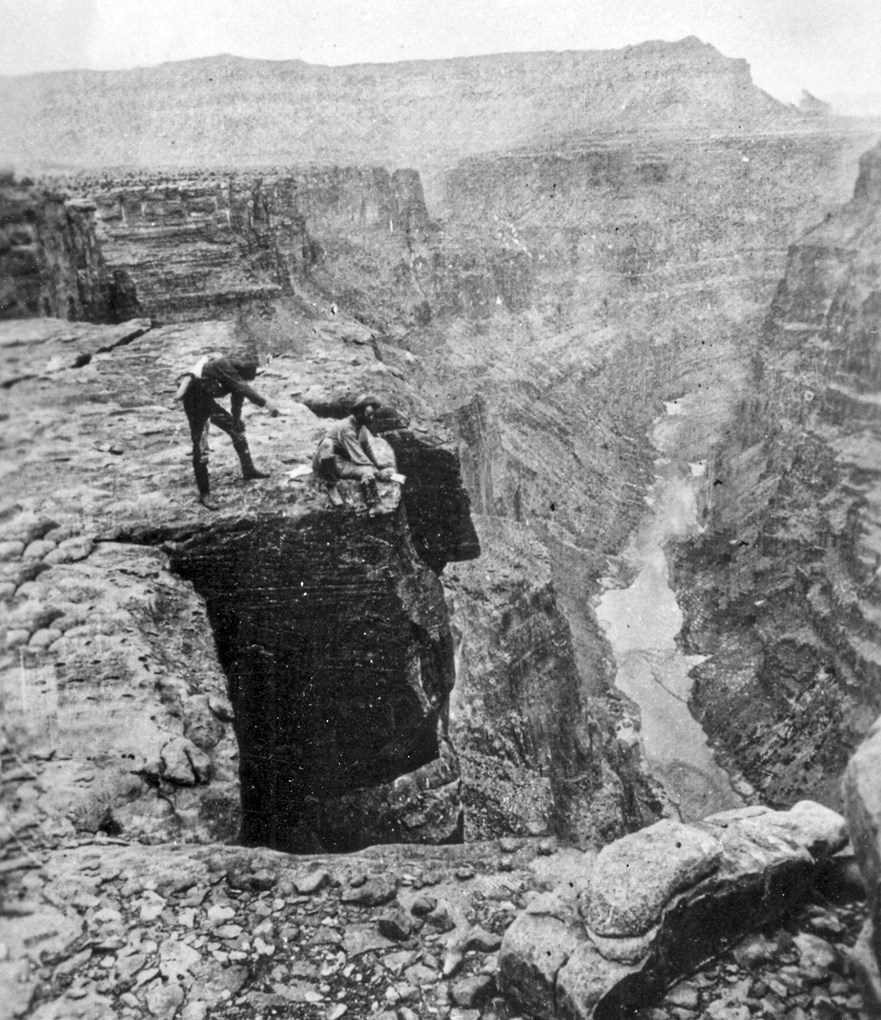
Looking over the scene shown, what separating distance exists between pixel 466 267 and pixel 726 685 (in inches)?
226

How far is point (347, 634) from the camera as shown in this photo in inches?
206

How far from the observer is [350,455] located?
5090mm

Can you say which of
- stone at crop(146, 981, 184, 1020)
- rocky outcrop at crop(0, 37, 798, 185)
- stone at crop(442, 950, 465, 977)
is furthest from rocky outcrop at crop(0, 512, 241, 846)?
rocky outcrop at crop(0, 37, 798, 185)

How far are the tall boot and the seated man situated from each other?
37 centimetres

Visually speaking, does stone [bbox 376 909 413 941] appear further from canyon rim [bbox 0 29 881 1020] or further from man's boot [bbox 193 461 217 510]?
man's boot [bbox 193 461 217 510]

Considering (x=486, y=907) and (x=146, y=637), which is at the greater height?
(x=146, y=637)

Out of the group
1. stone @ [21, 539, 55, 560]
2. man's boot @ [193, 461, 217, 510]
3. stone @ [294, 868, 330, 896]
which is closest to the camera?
stone @ [294, 868, 330, 896]

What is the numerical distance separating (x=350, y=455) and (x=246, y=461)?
2.22 feet

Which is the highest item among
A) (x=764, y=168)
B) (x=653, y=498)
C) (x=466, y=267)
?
(x=764, y=168)

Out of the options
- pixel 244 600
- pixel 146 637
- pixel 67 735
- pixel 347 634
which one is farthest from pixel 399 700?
pixel 67 735

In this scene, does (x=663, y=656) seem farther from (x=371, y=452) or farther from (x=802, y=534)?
(x=371, y=452)

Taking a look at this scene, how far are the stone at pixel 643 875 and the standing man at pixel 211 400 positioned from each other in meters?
3.09

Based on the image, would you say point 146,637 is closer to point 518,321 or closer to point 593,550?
point 593,550

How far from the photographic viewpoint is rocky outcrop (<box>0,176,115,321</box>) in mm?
4008
